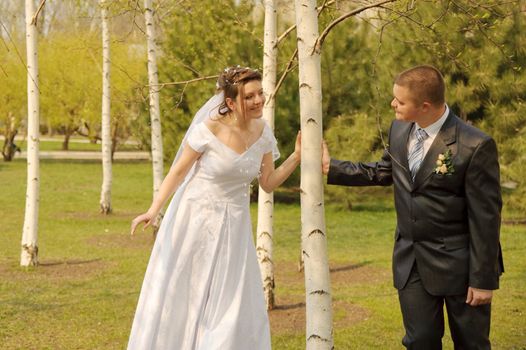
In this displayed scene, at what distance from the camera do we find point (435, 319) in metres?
4.36

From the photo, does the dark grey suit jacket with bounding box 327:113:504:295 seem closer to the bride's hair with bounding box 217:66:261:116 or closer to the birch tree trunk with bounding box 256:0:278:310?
the bride's hair with bounding box 217:66:261:116

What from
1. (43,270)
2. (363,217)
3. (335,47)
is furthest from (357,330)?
Answer: (335,47)

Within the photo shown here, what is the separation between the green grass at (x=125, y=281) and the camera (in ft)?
24.3

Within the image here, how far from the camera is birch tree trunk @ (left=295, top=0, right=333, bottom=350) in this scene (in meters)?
4.39

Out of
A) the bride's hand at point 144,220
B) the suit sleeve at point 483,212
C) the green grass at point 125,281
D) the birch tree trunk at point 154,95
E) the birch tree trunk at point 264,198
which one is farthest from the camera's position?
the birch tree trunk at point 154,95

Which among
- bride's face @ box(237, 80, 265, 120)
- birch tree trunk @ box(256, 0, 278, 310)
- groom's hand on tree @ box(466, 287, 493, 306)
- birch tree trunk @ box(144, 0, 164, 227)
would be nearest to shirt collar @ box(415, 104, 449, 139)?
groom's hand on tree @ box(466, 287, 493, 306)

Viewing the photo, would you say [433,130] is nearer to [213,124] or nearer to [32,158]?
[213,124]

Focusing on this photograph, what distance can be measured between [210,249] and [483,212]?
1.86 m

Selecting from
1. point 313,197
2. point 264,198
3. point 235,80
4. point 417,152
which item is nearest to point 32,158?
point 264,198

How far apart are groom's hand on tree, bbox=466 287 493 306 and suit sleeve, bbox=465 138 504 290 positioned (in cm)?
2

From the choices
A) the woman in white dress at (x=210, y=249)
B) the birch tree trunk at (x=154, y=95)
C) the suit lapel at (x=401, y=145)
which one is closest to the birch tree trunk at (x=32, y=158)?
the birch tree trunk at (x=154, y=95)

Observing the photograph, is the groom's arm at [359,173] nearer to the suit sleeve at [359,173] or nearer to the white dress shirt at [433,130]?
the suit sleeve at [359,173]

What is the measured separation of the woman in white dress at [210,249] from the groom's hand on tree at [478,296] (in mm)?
1478

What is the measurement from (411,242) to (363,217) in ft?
48.2
